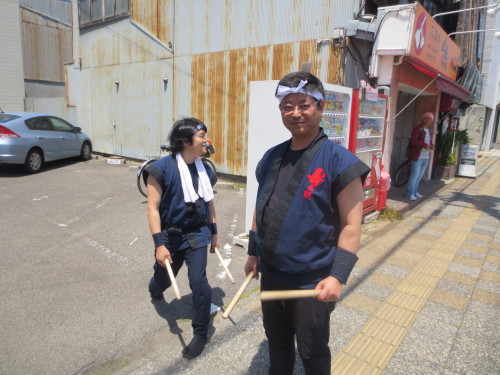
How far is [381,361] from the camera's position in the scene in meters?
2.70

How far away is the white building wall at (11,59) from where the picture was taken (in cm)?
1684

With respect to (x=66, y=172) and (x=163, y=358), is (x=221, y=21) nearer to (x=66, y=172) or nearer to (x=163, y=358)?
(x=66, y=172)

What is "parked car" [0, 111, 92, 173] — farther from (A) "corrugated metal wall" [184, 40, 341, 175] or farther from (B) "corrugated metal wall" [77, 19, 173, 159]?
(A) "corrugated metal wall" [184, 40, 341, 175]

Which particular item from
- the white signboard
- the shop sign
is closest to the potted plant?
the white signboard

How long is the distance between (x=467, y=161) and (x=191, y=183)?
39.1 feet

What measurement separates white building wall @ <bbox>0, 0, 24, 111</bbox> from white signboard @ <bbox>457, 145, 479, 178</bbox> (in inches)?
767

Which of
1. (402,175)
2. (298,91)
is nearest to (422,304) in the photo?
(298,91)

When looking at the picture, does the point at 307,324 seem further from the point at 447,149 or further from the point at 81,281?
the point at 447,149

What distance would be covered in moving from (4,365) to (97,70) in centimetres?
1204

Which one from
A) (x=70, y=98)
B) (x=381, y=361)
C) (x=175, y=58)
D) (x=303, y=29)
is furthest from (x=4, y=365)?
(x=70, y=98)

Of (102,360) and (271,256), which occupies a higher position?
(271,256)

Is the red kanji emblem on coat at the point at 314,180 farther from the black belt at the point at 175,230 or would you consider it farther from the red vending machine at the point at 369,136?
the red vending machine at the point at 369,136

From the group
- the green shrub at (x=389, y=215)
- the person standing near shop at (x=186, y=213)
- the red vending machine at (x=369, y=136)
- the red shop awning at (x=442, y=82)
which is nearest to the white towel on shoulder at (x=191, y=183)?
the person standing near shop at (x=186, y=213)

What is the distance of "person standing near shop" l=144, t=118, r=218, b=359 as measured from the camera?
2717 mm
